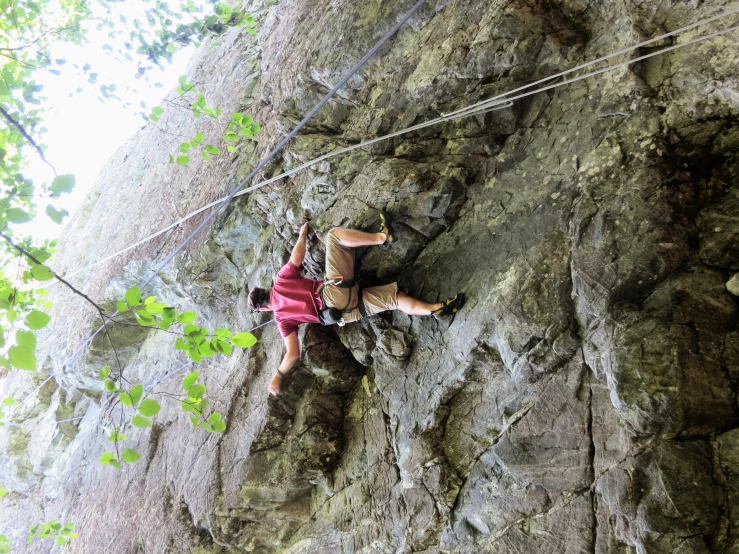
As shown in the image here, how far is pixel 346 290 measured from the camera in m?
5.04

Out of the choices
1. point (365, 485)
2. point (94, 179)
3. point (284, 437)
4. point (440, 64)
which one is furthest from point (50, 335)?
point (440, 64)

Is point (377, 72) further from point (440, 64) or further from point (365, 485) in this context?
point (365, 485)

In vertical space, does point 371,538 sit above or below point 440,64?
below

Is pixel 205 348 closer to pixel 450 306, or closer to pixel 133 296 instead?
pixel 133 296

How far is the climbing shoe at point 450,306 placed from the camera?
4.66m

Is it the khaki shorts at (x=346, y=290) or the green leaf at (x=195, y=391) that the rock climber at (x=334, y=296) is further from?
the green leaf at (x=195, y=391)

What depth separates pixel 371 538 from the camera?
511 cm

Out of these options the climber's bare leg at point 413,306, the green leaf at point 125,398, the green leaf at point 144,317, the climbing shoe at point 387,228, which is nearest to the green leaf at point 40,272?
the green leaf at point 144,317

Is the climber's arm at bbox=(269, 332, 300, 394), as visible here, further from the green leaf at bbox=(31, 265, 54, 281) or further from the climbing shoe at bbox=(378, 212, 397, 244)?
the green leaf at bbox=(31, 265, 54, 281)

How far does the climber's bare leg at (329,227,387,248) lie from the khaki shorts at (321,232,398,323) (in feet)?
0.23

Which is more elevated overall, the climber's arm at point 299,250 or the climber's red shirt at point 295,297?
the climber's arm at point 299,250

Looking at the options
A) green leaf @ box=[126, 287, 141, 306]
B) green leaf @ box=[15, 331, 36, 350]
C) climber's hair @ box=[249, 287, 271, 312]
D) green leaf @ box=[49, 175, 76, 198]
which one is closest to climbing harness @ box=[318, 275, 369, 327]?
climber's hair @ box=[249, 287, 271, 312]

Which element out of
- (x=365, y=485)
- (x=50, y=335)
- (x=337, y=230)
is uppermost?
(x=337, y=230)

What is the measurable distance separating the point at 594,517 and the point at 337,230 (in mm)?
3432
